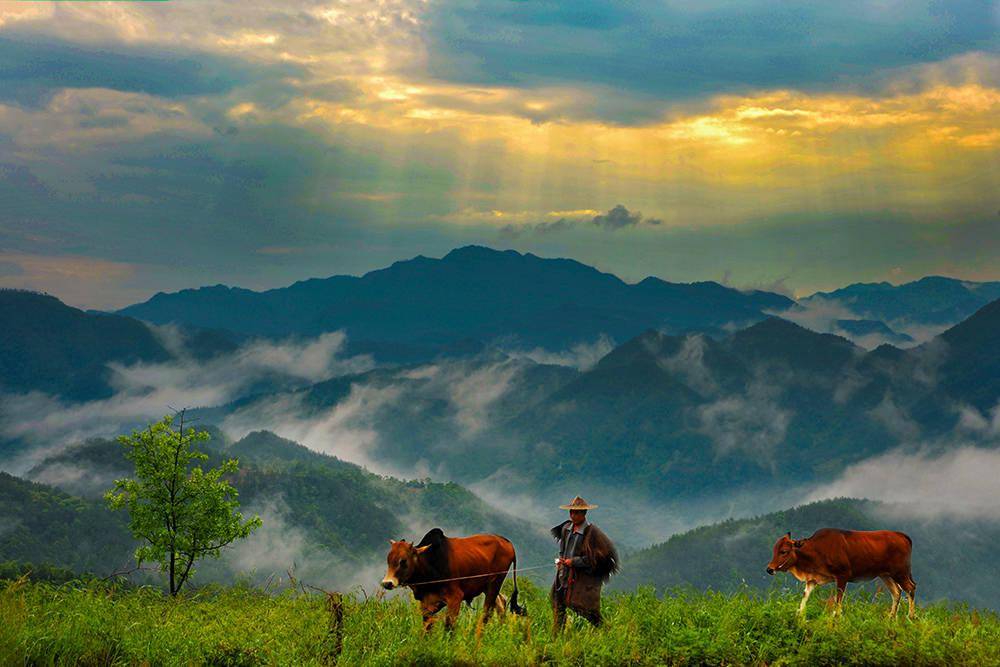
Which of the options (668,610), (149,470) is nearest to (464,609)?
(668,610)

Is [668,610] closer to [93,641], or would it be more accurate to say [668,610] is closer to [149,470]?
[93,641]

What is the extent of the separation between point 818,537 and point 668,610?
13.7 ft

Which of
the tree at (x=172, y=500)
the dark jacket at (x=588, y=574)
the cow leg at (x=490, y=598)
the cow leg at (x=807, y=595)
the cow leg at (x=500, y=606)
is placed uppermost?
the dark jacket at (x=588, y=574)

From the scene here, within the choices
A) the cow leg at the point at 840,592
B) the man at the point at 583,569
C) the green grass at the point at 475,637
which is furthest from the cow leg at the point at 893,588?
the man at the point at 583,569

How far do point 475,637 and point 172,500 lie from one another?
22596 millimetres

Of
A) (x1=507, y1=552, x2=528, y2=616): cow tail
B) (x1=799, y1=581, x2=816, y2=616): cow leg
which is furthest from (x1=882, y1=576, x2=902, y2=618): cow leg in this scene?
(x1=507, y1=552, x2=528, y2=616): cow tail

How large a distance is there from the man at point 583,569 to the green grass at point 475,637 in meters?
0.58

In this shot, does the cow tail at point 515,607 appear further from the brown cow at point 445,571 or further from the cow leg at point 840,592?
the cow leg at point 840,592

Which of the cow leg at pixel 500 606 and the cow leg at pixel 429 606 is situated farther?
the cow leg at pixel 500 606

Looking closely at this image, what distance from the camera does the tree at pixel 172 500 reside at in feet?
118

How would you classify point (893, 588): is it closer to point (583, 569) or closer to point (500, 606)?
point (583, 569)

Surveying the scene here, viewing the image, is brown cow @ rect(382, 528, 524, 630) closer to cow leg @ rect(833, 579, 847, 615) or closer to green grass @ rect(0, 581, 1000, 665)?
green grass @ rect(0, 581, 1000, 665)

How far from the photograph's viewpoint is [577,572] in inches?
762

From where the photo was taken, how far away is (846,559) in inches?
812
